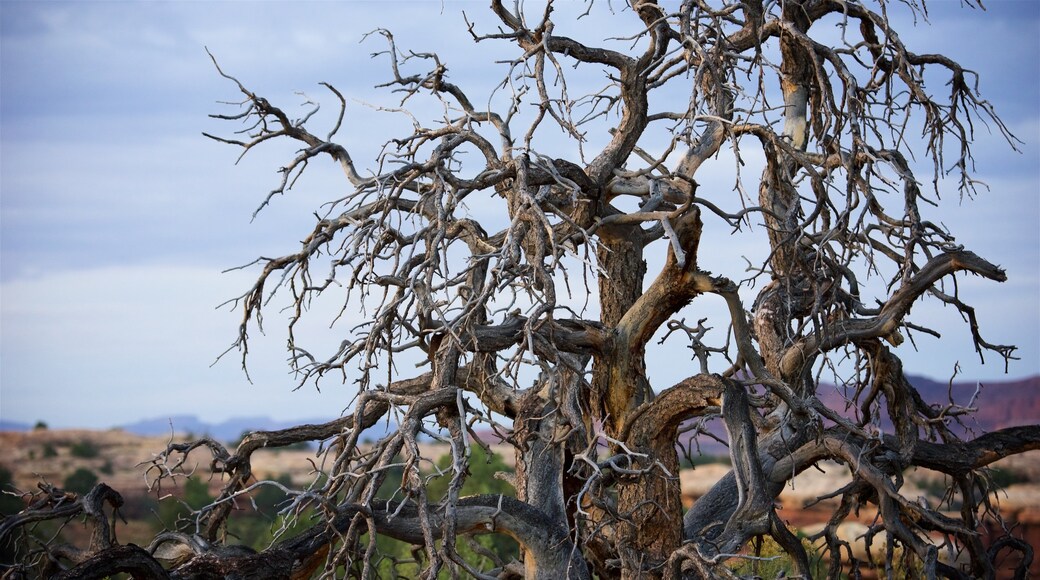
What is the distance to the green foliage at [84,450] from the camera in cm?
3784

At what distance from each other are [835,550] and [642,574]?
1.61 metres

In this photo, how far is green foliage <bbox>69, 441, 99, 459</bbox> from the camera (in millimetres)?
37844

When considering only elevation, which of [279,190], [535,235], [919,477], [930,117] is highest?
[930,117]

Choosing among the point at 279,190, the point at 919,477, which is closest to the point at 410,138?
the point at 279,190

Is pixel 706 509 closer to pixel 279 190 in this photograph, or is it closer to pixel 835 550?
pixel 835 550

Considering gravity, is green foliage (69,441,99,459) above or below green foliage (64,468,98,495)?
above

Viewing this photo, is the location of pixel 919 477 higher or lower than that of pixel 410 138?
lower

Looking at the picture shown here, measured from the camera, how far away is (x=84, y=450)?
125ft

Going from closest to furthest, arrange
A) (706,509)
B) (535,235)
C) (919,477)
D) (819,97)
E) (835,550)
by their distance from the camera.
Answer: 1. (535,235)
2. (835,550)
3. (706,509)
4. (819,97)
5. (919,477)

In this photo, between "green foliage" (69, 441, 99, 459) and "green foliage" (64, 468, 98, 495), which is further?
"green foliage" (69, 441, 99, 459)

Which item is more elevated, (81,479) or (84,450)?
(84,450)

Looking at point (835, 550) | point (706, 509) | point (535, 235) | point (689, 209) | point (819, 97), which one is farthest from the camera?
point (819, 97)

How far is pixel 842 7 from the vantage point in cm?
985

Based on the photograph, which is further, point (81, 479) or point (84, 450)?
point (84, 450)
